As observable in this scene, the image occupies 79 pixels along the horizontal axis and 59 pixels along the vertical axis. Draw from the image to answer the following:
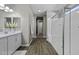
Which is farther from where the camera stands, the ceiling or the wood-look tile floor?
the wood-look tile floor

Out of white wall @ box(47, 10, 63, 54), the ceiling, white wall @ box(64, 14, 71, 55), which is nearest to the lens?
white wall @ box(64, 14, 71, 55)

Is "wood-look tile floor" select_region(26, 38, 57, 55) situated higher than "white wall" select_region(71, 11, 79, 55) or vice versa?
"white wall" select_region(71, 11, 79, 55)

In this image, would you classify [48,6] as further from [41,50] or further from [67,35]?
[67,35]

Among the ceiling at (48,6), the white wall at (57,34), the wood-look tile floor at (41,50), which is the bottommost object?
the wood-look tile floor at (41,50)

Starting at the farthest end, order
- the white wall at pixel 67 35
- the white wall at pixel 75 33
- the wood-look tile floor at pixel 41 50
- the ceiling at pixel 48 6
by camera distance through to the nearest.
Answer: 1. the wood-look tile floor at pixel 41 50
2. the ceiling at pixel 48 6
3. the white wall at pixel 67 35
4. the white wall at pixel 75 33

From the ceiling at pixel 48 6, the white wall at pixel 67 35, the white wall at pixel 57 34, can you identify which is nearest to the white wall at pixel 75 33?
the white wall at pixel 67 35

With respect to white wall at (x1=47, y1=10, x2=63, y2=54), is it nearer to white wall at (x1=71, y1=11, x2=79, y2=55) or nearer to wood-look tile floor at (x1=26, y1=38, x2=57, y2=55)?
wood-look tile floor at (x1=26, y1=38, x2=57, y2=55)

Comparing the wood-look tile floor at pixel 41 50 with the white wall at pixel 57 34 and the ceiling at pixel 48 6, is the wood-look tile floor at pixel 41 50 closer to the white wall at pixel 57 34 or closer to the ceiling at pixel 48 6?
the white wall at pixel 57 34

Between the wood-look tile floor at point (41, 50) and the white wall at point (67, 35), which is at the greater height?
the white wall at point (67, 35)

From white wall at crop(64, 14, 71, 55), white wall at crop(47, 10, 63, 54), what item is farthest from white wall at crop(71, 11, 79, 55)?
white wall at crop(47, 10, 63, 54)

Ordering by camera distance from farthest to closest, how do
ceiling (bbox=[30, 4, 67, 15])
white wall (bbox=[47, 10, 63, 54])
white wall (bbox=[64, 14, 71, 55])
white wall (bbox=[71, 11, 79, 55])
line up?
white wall (bbox=[47, 10, 63, 54])
ceiling (bbox=[30, 4, 67, 15])
white wall (bbox=[64, 14, 71, 55])
white wall (bbox=[71, 11, 79, 55])

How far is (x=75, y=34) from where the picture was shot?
2.29m
